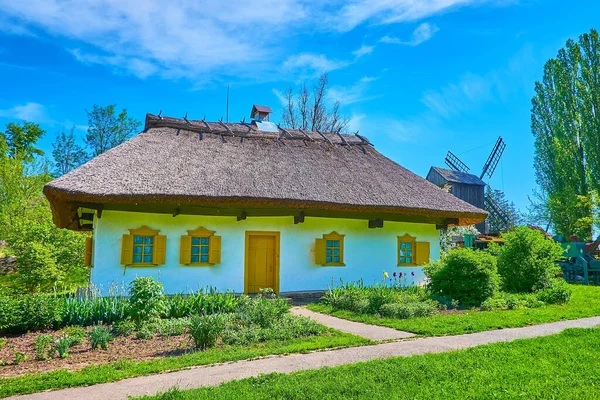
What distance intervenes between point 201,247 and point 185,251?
50cm

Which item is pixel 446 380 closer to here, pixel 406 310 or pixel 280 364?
pixel 280 364

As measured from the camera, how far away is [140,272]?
11203 mm

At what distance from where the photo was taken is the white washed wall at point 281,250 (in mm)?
11141

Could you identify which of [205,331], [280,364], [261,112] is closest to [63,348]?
[205,331]

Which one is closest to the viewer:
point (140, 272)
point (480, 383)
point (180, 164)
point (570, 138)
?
point (480, 383)

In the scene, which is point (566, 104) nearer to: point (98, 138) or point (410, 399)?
point (410, 399)

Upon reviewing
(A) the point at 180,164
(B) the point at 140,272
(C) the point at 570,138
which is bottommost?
(B) the point at 140,272

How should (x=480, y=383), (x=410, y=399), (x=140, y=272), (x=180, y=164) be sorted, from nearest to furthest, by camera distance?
(x=410, y=399) < (x=480, y=383) < (x=140, y=272) < (x=180, y=164)

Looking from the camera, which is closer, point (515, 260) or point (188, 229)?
point (188, 229)

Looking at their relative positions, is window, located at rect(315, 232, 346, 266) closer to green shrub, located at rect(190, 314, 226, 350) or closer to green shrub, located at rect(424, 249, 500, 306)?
green shrub, located at rect(424, 249, 500, 306)

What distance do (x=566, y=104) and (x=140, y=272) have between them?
89.7ft

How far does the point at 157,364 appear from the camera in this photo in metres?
5.37

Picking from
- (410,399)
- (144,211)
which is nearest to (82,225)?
(144,211)

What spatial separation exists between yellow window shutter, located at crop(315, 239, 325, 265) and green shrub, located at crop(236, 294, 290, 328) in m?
4.60
